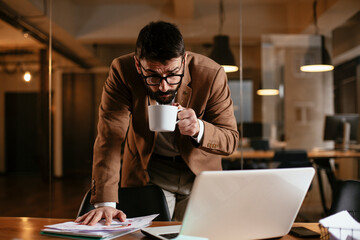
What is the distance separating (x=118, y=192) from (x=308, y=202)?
9.26ft

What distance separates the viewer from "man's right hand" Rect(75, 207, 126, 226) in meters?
1.31

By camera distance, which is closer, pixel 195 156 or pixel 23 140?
pixel 195 156

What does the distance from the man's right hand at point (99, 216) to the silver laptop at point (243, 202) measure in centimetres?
25

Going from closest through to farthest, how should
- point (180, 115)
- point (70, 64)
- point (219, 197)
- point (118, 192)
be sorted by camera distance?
point (219, 197) → point (180, 115) → point (118, 192) → point (70, 64)

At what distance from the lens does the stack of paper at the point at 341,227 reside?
1.03m

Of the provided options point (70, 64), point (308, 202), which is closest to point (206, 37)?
point (70, 64)

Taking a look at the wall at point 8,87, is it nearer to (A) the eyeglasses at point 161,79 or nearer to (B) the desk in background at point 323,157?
(B) the desk in background at point 323,157

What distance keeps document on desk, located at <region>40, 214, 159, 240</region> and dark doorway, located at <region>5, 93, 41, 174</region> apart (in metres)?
2.85

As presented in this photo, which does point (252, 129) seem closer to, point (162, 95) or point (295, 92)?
point (295, 92)

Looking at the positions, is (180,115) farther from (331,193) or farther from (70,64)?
(331,193)

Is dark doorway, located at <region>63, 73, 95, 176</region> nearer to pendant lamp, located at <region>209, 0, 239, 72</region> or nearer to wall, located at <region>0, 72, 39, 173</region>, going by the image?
wall, located at <region>0, 72, 39, 173</region>

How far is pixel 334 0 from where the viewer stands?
13.0ft

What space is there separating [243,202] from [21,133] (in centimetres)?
344

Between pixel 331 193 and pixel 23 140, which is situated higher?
pixel 23 140
